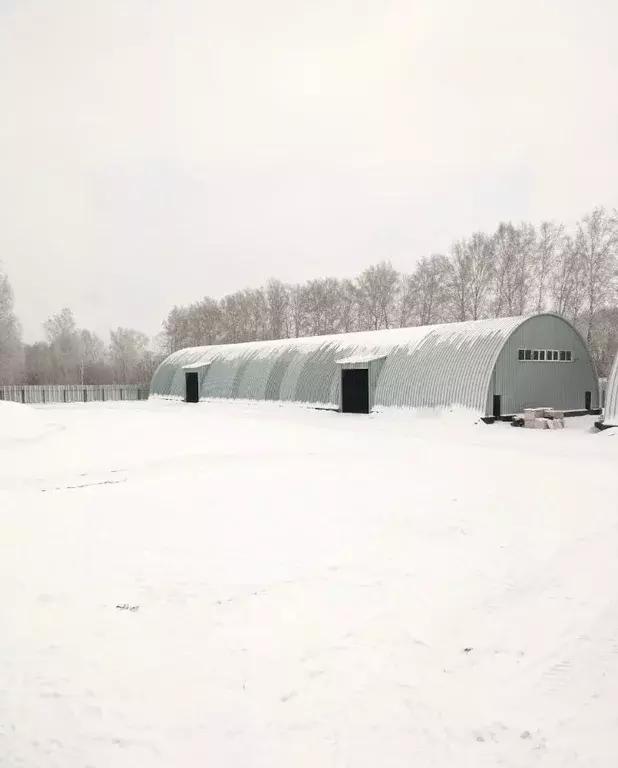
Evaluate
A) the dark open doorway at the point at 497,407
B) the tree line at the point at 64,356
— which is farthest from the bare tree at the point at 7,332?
the dark open doorway at the point at 497,407

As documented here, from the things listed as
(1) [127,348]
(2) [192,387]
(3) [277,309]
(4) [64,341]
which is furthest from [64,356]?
(2) [192,387]

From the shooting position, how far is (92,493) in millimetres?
10281

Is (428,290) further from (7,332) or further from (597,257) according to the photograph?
(7,332)

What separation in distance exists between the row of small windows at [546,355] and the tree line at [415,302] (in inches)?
590

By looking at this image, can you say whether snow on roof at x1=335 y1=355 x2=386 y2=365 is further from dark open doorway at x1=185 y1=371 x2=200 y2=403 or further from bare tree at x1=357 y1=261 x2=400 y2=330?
bare tree at x1=357 y1=261 x2=400 y2=330

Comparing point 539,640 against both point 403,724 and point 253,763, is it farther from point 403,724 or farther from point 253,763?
point 253,763

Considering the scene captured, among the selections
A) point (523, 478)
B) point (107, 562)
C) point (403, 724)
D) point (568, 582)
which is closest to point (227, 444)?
point (523, 478)

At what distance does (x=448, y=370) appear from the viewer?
25438 millimetres

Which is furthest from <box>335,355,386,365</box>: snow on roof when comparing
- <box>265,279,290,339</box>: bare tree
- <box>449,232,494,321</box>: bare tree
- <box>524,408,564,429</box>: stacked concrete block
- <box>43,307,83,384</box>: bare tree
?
<box>43,307,83,384</box>: bare tree

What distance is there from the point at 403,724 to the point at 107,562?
4291mm

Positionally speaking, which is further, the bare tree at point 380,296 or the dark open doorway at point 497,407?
the bare tree at point 380,296

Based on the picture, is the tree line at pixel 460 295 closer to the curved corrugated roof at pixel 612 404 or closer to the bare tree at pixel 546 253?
the bare tree at pixel 546 253

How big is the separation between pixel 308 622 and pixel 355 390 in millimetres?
24771

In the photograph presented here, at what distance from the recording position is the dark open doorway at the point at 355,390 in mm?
29031
